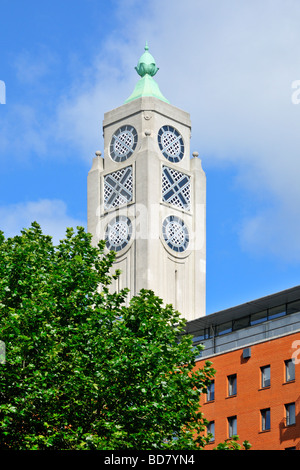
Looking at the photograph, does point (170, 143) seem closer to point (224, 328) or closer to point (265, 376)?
point (224, 328)

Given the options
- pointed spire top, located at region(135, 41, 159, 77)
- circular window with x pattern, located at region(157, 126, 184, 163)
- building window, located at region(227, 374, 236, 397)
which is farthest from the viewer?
pointed spire top, located at region(135, 41, 159, 77)

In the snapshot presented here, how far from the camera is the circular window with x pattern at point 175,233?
10369cm

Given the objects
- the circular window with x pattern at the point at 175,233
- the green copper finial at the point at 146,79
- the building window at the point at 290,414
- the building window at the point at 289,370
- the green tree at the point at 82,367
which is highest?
the green copper finial at the point at 146,79

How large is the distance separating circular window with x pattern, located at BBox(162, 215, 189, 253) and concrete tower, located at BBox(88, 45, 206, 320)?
9 cm

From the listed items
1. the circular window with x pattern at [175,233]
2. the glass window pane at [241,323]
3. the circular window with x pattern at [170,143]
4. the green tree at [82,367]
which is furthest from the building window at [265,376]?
the circular window with x pattern at [170,143]

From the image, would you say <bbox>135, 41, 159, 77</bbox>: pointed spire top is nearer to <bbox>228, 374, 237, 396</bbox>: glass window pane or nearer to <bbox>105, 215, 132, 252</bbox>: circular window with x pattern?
<bbox>105, 215, 132, 252</bbox>: circular window with x pattern

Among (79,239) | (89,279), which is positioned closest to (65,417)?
(89,279)

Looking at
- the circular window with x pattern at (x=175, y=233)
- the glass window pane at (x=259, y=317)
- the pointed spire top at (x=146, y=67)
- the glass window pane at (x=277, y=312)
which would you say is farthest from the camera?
the pointed spire top at (x=146, y=67)

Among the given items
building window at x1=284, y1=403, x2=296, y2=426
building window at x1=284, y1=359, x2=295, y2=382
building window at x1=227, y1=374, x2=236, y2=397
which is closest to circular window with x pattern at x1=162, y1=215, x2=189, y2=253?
building window at x1=227, y1=374, x2=236, y2=397

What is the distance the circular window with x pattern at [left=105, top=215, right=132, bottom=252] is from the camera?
104m

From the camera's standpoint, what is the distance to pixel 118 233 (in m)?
105

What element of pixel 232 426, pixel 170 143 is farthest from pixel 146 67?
pixel 232 426

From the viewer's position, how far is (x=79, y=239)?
4834 centimetres

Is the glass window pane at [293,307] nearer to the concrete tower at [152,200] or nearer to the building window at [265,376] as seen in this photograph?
the building window at [265,376]
